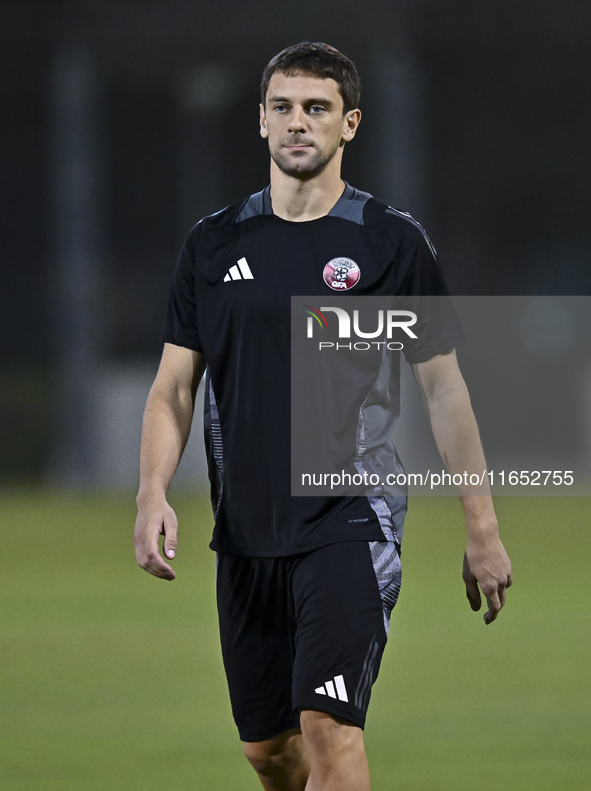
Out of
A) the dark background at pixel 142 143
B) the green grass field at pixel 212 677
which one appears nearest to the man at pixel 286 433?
the green grass field at pixel 212 677

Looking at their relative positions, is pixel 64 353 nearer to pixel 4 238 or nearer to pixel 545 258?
pixel 4 238

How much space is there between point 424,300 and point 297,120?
1.93 ft

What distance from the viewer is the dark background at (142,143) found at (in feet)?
45.6

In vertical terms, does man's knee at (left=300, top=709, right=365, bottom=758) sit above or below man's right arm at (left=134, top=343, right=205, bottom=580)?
below

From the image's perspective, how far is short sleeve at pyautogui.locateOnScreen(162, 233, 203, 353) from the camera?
341 cm

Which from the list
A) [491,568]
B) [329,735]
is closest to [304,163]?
[491,568]

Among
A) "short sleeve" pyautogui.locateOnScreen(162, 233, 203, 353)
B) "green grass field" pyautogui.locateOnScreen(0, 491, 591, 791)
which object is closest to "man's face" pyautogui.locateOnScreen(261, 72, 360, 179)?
"short sleeve" pyautogui.locateOnScreen(162, 233, 203, 353)

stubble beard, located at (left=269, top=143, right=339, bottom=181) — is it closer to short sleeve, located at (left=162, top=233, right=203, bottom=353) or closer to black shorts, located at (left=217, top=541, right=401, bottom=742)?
short sleeve, located at (left=162, top=233, right=203, bottom=353)

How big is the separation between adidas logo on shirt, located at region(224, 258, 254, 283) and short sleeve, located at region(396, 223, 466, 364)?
1.35 ft

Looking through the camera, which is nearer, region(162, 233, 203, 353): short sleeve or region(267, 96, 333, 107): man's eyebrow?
region(267, 96, 333, 107): man's eyebrow

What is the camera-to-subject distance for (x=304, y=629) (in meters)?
3.04

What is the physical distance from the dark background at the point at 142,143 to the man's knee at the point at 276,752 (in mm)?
10125

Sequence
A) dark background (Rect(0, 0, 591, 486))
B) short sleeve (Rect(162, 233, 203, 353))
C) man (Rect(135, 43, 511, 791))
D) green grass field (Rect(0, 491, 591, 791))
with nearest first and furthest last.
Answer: man (Rect(135, 43, 511, 791))
short sleeve (Rect(162, 233, 203, 353))
green grass field (Rect(0, 491, 591, 791))
dark background (Rect(0, 0, 591, 486))

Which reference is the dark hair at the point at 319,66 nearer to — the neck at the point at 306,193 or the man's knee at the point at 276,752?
the neck at the point at 306,193
